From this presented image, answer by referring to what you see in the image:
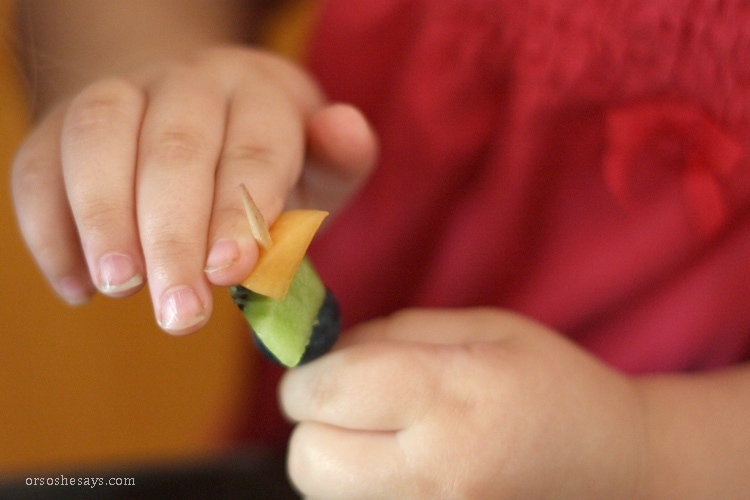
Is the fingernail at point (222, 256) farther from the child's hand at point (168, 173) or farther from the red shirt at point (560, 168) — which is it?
the red shirt at point (560, 168)

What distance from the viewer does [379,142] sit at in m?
0.48

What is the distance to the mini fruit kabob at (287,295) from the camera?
0.71 ft

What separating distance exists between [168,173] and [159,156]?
0.6 inches

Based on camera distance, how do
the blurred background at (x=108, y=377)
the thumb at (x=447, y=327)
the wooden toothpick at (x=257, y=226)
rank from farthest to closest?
the blurred background at (x=108, y=377)
the thumb at (x=447, y=327)
the wooden toothpick at (x=257, y=226)

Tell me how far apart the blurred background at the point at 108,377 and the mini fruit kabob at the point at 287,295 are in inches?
7.0

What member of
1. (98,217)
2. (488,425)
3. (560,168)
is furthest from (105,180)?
(560,168)

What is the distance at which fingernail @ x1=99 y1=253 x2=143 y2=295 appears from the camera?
9.3 inches

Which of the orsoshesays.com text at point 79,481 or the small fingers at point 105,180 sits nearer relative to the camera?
the small fingers at point 105,180

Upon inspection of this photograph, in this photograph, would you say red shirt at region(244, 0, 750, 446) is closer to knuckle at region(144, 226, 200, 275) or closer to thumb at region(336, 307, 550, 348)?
thumb at region(336, 307, 550, 348)

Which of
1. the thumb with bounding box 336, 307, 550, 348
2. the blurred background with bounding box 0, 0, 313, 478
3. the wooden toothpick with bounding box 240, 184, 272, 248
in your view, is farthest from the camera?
the blurred background with bounding box 0, 0, 313, 478

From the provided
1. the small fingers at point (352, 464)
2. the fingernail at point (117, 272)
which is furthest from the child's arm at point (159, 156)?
the small fingers at point (352, 464)

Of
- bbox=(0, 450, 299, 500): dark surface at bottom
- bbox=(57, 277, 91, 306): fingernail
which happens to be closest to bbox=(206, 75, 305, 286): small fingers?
bbox=(57, 277, 91, 306): fingernail

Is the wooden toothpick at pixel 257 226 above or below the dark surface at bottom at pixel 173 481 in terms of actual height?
above

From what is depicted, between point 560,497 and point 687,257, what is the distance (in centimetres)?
22
